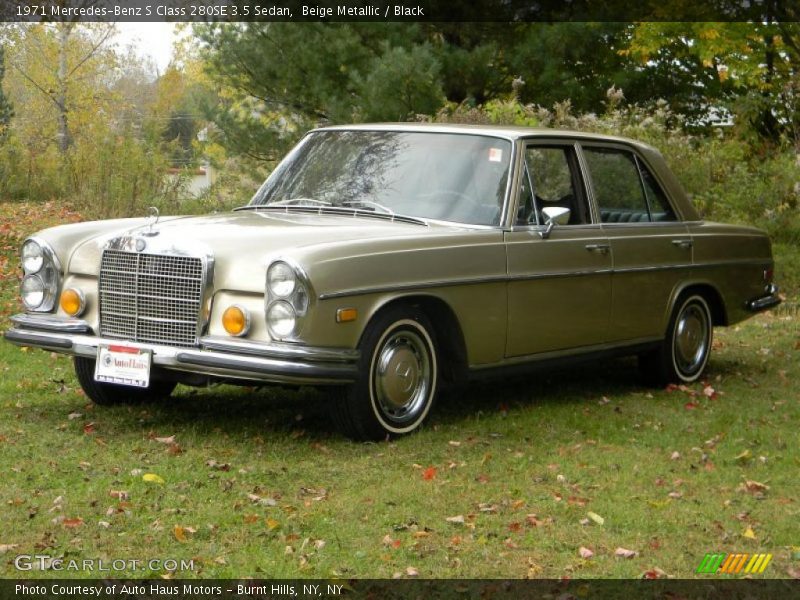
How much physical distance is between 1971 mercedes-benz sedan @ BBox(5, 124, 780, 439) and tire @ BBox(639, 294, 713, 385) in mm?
22

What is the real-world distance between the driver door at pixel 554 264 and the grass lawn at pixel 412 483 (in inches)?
20.7

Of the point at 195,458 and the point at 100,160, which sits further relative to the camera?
the point at 100,160

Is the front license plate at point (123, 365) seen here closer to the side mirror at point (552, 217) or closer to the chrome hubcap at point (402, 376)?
the chrome hubcap at point (402, 376)

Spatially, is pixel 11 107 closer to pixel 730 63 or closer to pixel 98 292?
pixel 730 63

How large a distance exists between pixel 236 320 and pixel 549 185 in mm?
2581

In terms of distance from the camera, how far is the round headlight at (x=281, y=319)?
22.0 feet

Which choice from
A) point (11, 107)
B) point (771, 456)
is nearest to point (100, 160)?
point (771, 456)

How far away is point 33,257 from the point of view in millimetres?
7637

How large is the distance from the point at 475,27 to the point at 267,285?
15369mm

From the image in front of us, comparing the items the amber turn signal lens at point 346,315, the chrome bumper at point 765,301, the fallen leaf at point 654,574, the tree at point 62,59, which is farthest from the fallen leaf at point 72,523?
the tree at point 62,59

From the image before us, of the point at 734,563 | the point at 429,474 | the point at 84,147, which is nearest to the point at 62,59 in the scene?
the point at 84,147

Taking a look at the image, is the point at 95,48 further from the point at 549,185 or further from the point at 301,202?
the point at 549,185

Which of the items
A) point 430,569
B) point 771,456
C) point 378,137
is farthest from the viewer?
point 378,137

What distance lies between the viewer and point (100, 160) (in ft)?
57.9
